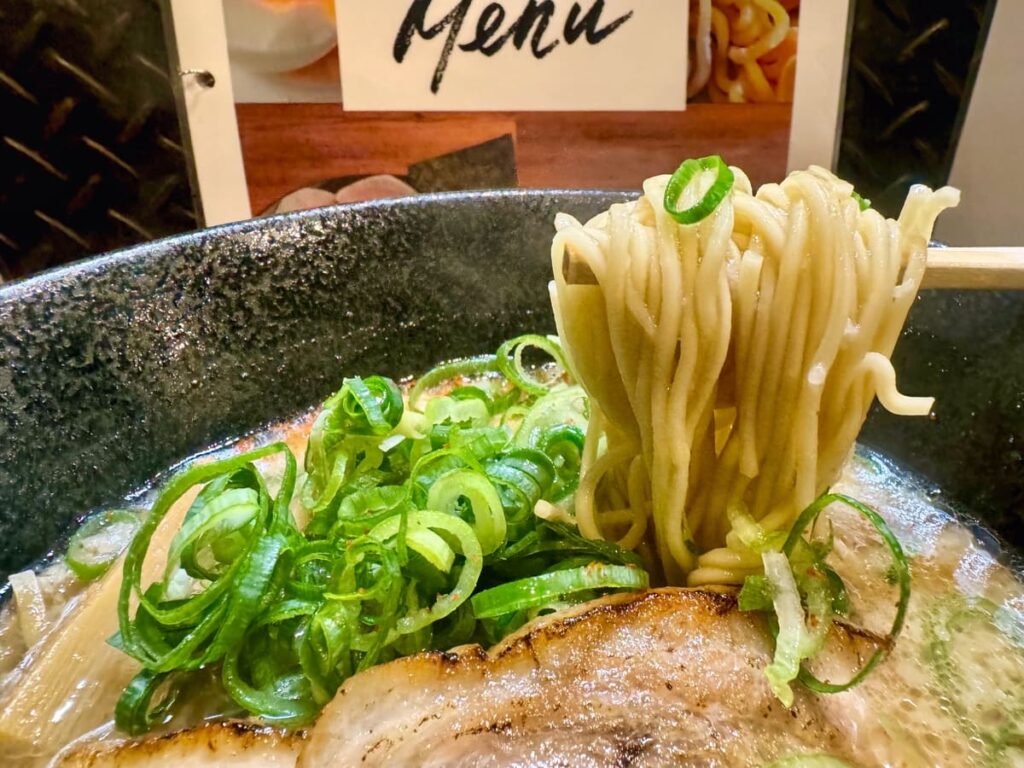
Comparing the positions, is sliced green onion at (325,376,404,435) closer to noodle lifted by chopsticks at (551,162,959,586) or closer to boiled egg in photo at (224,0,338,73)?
noodle lifted by chopsticks at (551,162,959,586)

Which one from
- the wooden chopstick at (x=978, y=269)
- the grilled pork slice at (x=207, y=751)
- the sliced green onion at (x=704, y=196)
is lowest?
the grilled pork slice at (x=207, y=751)

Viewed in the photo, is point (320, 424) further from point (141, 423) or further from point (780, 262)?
point (780, 262)

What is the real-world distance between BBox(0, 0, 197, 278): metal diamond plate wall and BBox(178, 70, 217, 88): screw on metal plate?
0.09m

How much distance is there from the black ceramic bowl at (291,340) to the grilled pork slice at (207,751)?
2.25 ft

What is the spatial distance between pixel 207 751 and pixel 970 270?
1.32 meters

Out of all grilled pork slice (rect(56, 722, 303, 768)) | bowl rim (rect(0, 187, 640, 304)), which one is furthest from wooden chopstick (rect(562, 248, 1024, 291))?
bowl rim (rect(0, 187, 640, 304))

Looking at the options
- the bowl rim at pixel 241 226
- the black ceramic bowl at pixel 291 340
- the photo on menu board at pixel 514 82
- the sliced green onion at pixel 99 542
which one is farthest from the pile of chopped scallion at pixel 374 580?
the photo on menu board at pixel 514 82

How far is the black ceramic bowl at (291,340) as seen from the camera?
161 cm

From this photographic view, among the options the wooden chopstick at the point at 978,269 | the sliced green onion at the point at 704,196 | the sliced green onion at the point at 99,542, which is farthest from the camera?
the sliced green onion at the point at 99,542

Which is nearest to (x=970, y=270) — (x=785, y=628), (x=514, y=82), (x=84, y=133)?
(x=785, y=628)

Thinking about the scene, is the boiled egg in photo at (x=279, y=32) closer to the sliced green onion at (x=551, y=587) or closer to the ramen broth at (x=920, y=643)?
the ramen broth at (x=920, y=643)

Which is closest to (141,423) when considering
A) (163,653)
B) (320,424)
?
(320,424)

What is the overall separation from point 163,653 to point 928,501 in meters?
1.67

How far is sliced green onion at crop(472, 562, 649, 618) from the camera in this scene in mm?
1188
